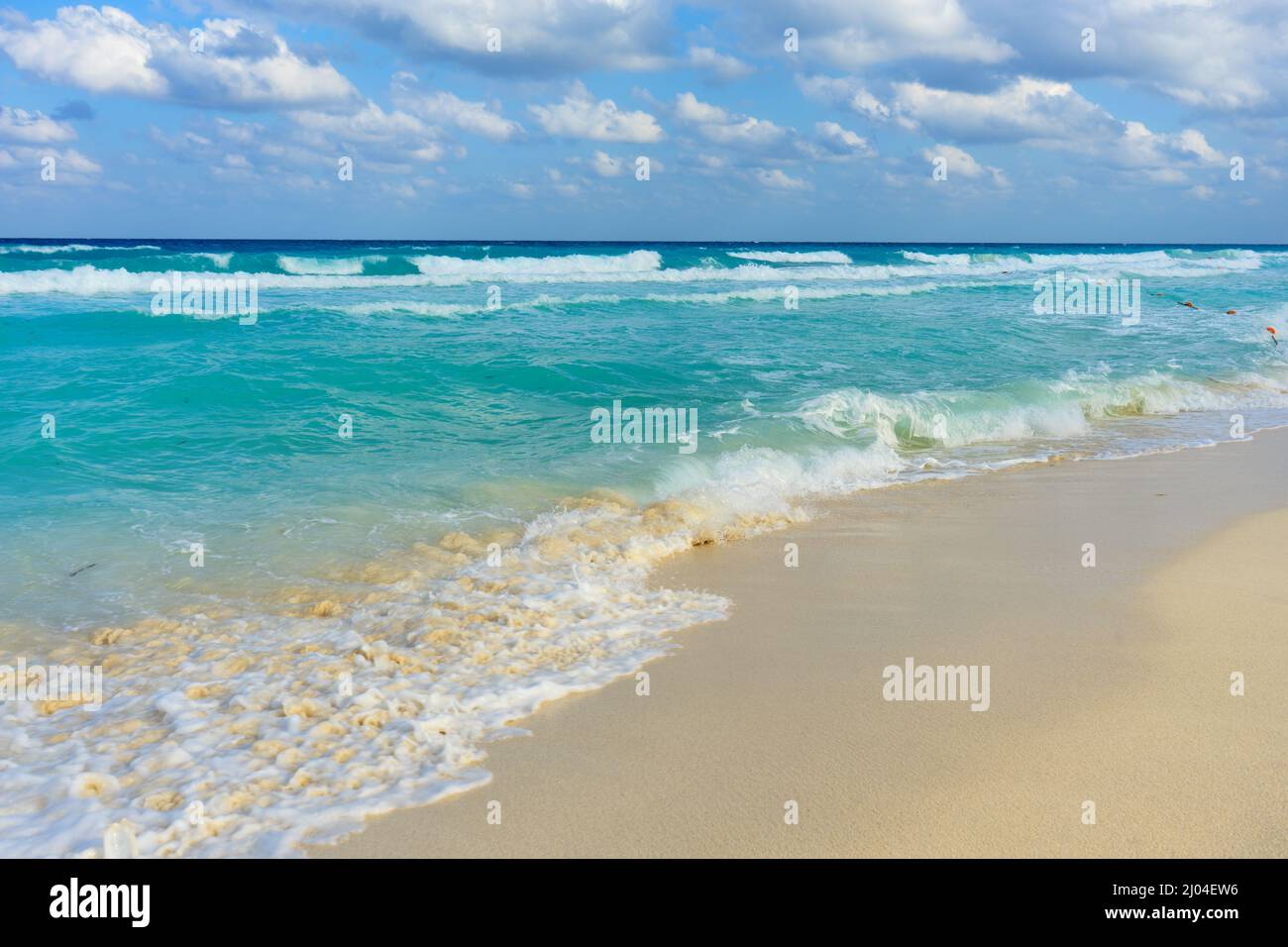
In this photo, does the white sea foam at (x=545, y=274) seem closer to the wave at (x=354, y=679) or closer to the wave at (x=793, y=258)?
the wave at (x=793, y=258)

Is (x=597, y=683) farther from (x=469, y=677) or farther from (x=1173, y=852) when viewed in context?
(x=1173, y=852)

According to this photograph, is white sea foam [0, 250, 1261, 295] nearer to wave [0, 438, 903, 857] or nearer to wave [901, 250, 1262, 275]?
wave [901, 250, 1262, 275]

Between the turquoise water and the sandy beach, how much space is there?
47cm

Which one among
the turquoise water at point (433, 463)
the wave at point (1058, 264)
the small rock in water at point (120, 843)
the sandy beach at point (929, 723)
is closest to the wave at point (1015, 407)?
the turquoise water at point (433, 463)

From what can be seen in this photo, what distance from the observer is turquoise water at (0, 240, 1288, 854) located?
4.71 metres

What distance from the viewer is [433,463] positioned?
938cm

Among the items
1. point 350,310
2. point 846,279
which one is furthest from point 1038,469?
point 846,279

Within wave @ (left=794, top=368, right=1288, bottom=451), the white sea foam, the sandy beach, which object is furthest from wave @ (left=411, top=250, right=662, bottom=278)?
the sandy beach

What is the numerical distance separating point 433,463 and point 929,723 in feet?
20.7

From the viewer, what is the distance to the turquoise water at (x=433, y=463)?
471 centimetres

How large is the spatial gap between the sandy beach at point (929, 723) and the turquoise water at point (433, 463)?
467mm

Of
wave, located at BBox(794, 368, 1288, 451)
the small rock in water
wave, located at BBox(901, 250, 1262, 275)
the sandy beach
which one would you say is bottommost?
the small rock in water

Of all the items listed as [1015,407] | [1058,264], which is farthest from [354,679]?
[1058,264]

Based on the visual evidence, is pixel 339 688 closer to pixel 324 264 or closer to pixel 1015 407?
pixel 1015 407
